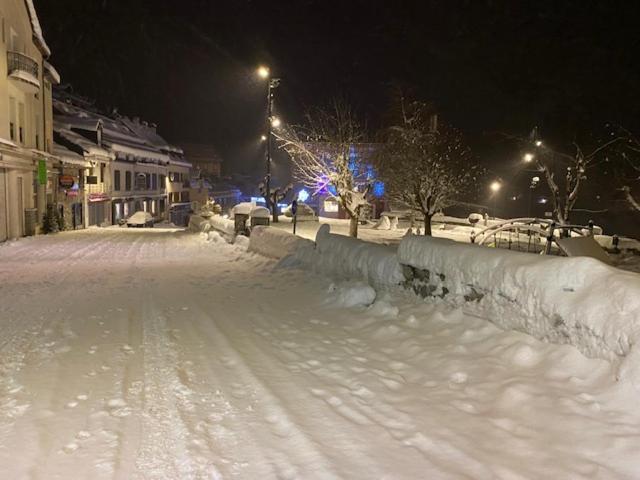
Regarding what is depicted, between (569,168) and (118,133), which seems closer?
(569,168)

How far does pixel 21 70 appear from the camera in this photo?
→ 22.5 metres

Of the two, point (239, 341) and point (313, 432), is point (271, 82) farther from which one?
point (313, 432)

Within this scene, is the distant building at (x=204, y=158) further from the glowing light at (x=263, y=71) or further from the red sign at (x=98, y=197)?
the glowing light at (x=263, y=71)

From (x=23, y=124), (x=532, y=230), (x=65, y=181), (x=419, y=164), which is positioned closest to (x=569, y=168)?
(x=419, y=164)

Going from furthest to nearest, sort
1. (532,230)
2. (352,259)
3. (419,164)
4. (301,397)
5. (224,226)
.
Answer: (419,164) → (224,226) → (532,230) → (352,259) → (301,397)

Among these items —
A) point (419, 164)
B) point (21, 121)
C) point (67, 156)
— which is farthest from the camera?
point (67, 156)

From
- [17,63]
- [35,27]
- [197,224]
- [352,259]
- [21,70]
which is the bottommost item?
[197,224]

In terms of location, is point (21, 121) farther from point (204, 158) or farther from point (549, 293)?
point (204, 158)

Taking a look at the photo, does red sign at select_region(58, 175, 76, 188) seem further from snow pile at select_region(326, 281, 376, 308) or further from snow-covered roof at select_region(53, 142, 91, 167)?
snow pile at select_region(326, 281, 376, 308)

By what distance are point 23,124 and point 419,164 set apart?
64.7ft

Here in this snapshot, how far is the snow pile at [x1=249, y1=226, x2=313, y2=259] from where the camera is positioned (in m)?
13.4

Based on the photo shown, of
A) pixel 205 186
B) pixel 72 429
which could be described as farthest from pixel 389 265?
pixel 205 186

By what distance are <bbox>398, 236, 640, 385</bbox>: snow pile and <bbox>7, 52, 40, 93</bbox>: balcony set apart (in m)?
22.0

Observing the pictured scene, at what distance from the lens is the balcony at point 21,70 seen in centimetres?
2236
